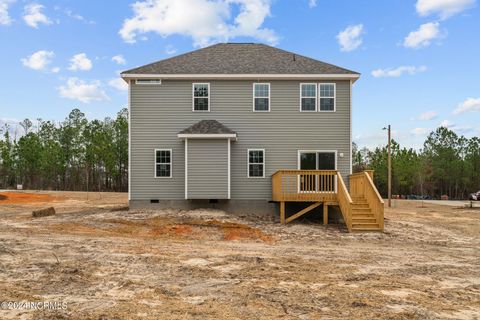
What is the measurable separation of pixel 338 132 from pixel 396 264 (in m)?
9.39

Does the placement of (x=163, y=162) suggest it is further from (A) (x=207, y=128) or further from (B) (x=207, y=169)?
(A) (x=207, y=128)

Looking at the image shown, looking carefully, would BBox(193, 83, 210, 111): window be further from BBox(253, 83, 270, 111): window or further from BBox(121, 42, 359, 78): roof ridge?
BBox(253, 83, 270, 111): window

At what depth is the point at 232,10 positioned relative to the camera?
19047mm

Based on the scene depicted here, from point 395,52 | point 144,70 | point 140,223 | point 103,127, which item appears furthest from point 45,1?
point 103,127

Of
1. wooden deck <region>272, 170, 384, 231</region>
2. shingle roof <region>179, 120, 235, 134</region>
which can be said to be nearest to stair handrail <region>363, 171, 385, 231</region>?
wooden deck <region>272, 170, 384, 231</region>

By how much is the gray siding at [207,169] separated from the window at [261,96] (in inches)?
91.8

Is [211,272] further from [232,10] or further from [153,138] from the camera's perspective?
[232,10]

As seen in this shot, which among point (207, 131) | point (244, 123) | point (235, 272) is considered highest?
point (244, 123)

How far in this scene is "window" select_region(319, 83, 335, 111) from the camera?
1719cm

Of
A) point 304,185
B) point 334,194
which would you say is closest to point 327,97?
point 304,185

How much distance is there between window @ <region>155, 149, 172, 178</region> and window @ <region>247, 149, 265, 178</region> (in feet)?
11.6

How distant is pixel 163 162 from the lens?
17.1m

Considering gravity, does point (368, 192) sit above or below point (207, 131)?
below

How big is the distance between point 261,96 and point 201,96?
2.68 m
